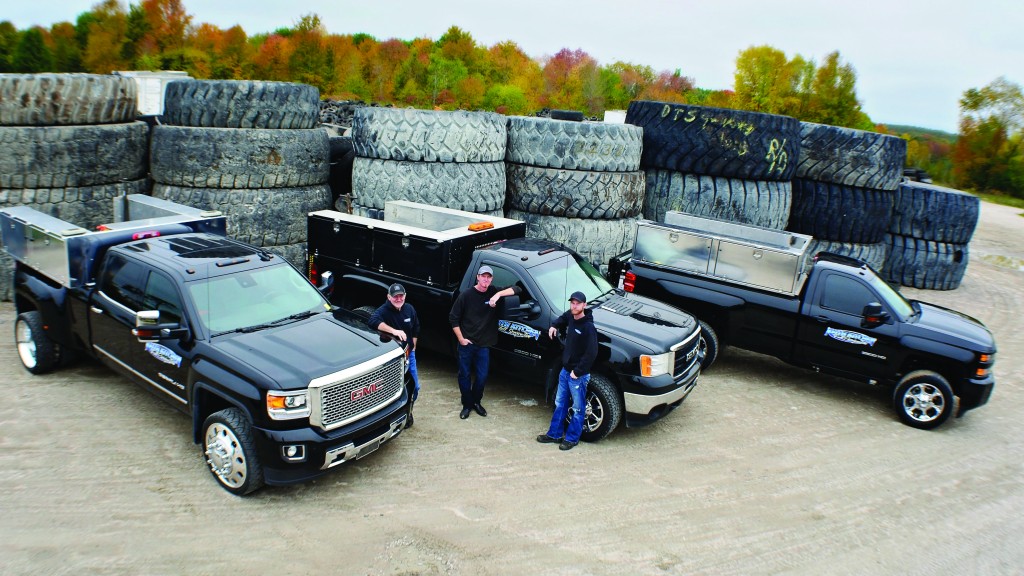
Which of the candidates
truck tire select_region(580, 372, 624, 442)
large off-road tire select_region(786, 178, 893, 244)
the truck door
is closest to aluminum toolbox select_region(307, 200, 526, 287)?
truck tire select_region(580, 372, 624, 442)

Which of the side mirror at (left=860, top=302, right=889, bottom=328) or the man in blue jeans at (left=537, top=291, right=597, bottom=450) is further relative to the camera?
the side mirror at (left=860, top=302, right=889, bottom=328)

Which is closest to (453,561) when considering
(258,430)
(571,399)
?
(258,430)

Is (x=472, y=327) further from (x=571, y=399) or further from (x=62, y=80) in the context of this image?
(x=62, y=80)

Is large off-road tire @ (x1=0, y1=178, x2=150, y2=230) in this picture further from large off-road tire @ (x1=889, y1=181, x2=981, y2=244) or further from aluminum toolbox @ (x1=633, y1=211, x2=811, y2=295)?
large off-road tire @ (x1=889, y1=181, x2=981, y2=244)

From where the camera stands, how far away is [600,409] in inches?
263

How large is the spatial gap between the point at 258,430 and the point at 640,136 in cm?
836

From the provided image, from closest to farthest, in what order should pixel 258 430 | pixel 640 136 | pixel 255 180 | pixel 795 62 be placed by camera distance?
1. pixel 258 430
2. pixel 255 180
3. pixel 640 136
4. pixel 795 62

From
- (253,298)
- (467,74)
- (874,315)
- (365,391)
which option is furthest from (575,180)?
(467,74)

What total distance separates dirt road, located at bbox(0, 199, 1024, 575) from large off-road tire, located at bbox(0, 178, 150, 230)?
2308mm

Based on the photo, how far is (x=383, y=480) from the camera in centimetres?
583

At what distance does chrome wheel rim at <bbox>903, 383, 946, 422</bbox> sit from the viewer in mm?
7504

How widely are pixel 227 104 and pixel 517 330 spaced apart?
5872 millimetres

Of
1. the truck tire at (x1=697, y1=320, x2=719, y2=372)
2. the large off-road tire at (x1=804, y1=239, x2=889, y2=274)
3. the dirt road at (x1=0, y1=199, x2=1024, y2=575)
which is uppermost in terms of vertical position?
the large off-road tire at (x1=804, y1=239, x2=889, y2=274)

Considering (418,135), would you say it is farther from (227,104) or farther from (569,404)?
(569,404)
